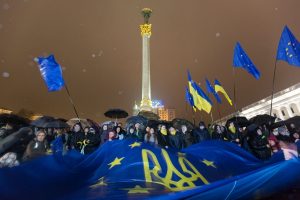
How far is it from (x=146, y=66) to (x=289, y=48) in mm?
36751

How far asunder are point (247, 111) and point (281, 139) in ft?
139

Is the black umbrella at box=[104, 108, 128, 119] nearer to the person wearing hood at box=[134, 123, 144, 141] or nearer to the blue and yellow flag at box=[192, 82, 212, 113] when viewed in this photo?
the blue and yellow flag at box=[192, 82, 212, 113]

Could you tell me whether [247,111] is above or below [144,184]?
above

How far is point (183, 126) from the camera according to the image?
1077 centimetres

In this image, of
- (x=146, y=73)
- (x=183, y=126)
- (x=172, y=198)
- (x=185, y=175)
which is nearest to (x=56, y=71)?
(x=183, y=126)

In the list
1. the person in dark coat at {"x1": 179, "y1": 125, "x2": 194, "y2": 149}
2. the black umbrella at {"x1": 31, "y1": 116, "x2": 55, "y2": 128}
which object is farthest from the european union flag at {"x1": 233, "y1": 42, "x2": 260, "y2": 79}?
the black umbrella at {"x1": 31, "y1": 116, "x2": 55, "y2": 128}

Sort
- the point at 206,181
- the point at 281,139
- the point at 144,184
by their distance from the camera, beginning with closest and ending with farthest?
the point at 144,184 → the point at 206,181 → the point at 281,139

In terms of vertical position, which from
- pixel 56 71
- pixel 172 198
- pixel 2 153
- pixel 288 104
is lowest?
pixel 172 198

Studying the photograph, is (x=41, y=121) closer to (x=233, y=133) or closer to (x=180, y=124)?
(x=180, y=124)

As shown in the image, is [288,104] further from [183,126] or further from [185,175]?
[185,175]

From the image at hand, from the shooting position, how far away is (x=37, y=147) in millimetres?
6766

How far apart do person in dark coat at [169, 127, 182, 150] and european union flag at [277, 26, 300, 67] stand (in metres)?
6.02

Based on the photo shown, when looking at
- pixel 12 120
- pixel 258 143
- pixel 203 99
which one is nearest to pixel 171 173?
pixel 258 143

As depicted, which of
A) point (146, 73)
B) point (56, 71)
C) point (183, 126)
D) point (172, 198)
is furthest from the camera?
point (146, 73)
